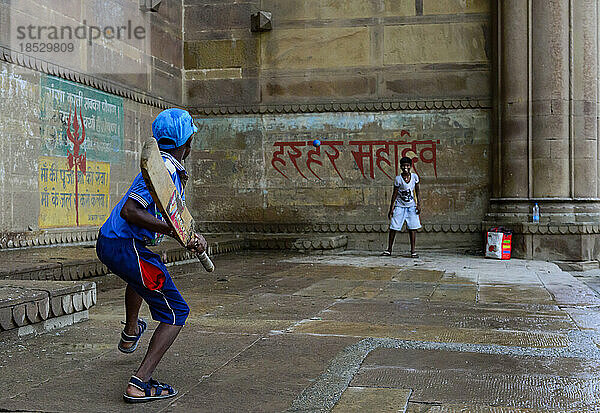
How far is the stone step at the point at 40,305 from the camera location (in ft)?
16.0

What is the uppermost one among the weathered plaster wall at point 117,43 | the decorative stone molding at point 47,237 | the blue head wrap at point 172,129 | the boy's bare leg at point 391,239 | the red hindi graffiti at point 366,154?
the weathered plaster wall at point 117,43

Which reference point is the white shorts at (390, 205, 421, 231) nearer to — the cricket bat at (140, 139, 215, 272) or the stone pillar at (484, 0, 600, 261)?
the stone pillar at (484, 0, 600, 261)

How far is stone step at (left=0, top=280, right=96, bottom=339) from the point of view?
4.86 metres

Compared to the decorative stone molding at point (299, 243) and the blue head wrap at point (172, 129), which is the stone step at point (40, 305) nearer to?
the blue head wrap at point (172, 129)

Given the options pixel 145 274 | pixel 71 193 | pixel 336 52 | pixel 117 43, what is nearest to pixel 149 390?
pixel 145 274

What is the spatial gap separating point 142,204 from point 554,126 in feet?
33.4

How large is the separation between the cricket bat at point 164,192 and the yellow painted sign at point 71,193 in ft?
20.6

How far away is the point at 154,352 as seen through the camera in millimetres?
3697

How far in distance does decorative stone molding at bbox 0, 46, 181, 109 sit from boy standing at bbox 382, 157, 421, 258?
4.67 metres

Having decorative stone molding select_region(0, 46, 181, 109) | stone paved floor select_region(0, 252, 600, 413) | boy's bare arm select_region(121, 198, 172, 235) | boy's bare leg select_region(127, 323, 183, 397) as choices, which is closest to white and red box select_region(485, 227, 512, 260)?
stone paved floor select_region(0, 252, 600, 413)

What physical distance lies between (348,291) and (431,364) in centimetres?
350

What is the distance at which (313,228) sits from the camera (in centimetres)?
1391

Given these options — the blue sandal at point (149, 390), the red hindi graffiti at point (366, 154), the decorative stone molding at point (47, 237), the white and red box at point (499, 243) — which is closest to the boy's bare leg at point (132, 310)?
the blue sandal at point (149, 390)

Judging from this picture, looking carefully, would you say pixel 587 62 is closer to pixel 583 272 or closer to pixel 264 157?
pixel 583 272
